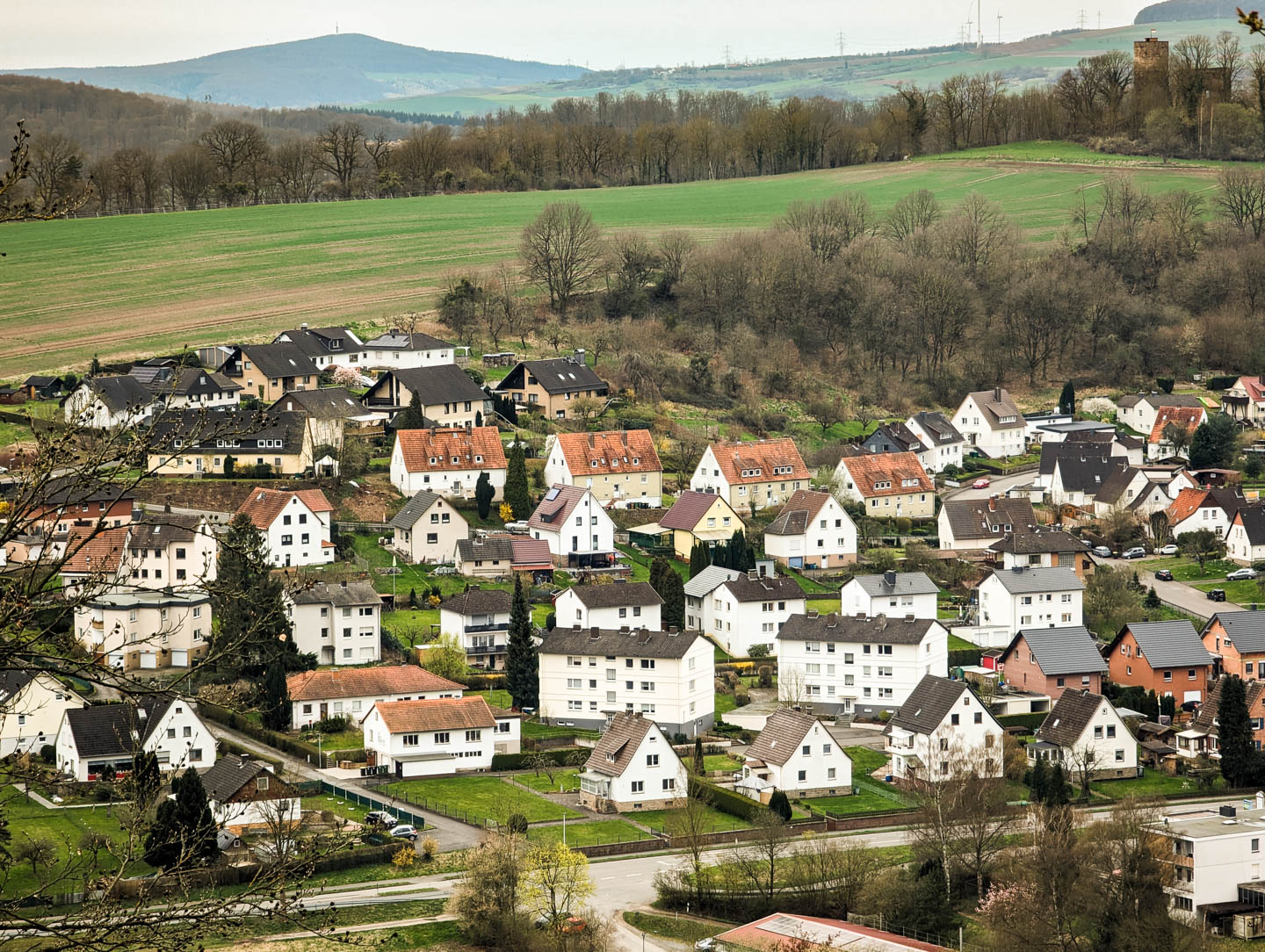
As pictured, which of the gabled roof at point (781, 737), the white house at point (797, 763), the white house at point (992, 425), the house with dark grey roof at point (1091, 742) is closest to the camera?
the white house at point (797, 763)

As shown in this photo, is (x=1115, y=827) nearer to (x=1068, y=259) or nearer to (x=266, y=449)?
(x=266, y=449)

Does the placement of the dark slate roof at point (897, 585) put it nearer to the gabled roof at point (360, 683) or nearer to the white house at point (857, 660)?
the white house at point (857, 660)

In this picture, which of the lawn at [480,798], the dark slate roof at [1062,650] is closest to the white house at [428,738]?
the lawn at [480,798]

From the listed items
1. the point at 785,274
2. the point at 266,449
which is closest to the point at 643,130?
the point at 785,274

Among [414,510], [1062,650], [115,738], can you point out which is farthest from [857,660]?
[115,738]

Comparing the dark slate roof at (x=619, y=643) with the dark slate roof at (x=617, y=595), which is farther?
the dark slate roof at (x=617, y=595)

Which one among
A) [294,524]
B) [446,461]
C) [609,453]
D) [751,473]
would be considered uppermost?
[446,461]

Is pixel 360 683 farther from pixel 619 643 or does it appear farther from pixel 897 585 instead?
pixel 897 585

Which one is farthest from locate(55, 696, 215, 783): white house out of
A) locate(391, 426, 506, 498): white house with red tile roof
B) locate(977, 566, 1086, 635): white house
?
locate(977, 566, 1086, 635): white house
